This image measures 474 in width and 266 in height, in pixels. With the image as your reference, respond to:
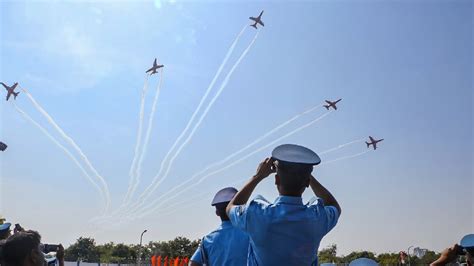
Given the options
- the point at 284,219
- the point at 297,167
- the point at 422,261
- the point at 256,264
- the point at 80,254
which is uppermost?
the point at 80,254

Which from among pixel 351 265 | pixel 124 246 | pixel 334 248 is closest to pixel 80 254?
pixel 124 246

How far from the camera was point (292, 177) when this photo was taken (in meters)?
3.42

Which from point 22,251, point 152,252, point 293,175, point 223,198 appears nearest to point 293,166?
point 293,175

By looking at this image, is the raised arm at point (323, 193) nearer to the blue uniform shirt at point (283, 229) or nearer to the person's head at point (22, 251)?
the blue uniform shirt at point (283, 229)

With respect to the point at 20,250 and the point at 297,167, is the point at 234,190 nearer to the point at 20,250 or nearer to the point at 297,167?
the point at 297,167

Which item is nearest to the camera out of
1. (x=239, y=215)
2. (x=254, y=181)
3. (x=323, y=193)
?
(x=239, y=215)

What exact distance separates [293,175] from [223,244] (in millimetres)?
1805

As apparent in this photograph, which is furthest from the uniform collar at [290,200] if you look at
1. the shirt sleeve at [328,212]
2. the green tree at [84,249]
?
the green tree at [84,249]

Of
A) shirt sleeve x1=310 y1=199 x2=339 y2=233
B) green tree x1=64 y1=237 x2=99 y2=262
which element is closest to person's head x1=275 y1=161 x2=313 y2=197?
shirt sleeve x1=310 y1=199 x2=339 y2=233

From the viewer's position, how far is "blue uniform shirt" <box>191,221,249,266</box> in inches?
188

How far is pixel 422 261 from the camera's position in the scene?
343ft

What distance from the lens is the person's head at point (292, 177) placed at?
337 centimetres

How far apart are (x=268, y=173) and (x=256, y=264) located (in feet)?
2.29

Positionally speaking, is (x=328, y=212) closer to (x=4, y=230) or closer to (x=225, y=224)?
(x=225, y=224)
